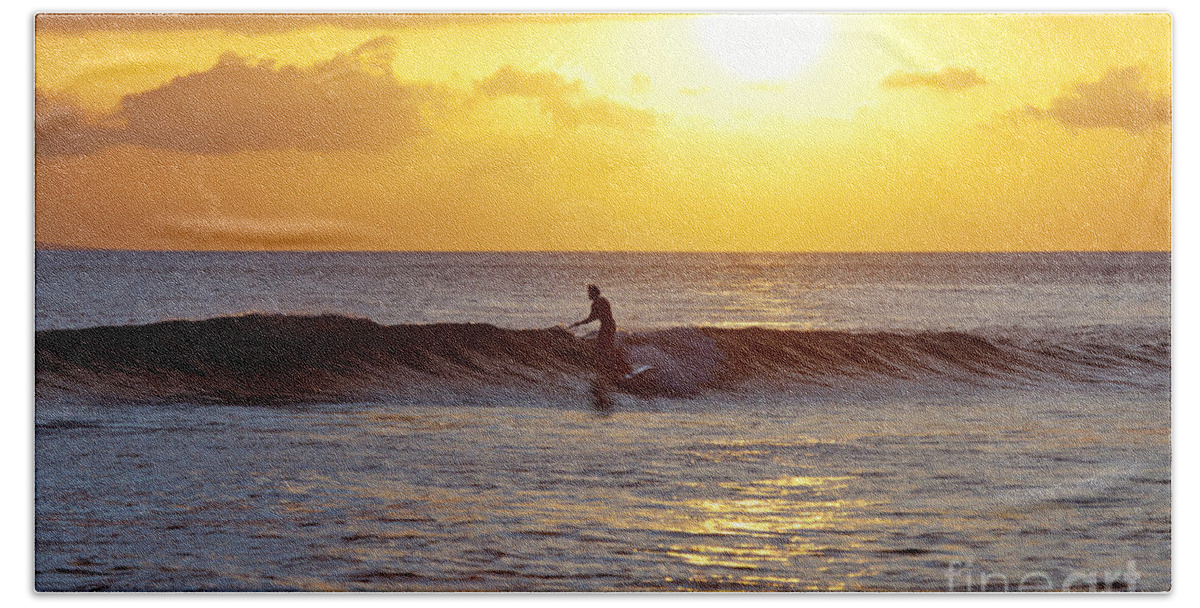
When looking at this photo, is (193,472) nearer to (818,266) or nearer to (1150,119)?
(818,266)

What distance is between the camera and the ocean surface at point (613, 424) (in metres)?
4.30

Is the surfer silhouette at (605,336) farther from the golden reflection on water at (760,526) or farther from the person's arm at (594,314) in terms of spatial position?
the golden reflection on water at (760,526)

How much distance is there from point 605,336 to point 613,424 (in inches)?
11.9

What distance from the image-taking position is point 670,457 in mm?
4340

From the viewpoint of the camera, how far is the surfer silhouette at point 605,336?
4363 millimetres

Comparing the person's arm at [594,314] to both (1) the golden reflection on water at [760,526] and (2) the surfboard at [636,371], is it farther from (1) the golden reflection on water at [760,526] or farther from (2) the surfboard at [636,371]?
(1) the golden reflection on water at [760,526]

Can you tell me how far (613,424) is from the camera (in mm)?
4379

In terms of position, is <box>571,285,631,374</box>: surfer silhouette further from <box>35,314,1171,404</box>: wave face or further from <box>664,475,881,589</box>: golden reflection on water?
<box>664,475,881,589</box>: golden reflection on water

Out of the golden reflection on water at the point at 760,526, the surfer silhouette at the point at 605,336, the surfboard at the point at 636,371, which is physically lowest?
the golden reflection on water at the point at 760,526

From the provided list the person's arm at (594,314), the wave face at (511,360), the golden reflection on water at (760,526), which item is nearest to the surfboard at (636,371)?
the wave face at (511,360)

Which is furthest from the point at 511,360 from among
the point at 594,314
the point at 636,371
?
the point at 636,371

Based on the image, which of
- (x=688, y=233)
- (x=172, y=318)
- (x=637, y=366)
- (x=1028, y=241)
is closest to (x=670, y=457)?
(x=637, y=366)

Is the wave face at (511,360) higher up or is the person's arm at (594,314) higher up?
the person's arm at (594,314)

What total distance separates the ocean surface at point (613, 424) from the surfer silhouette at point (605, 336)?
0.04 meters
